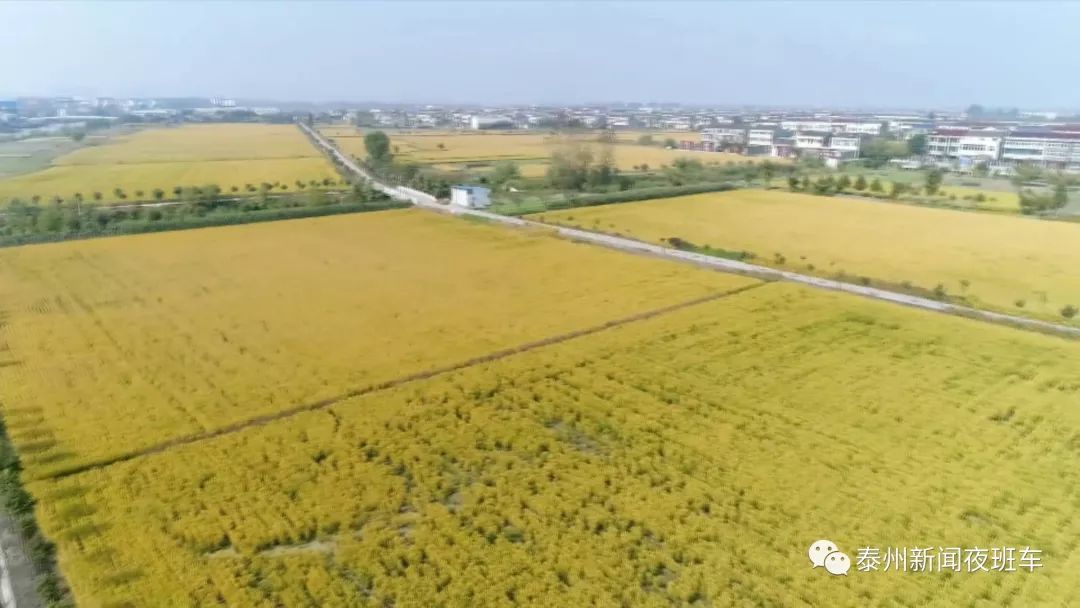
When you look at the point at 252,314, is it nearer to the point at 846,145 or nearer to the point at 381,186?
the point at 381,186

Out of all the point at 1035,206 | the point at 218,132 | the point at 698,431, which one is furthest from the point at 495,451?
the point at 218,132

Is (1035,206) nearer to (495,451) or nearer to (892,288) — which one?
(892,288)

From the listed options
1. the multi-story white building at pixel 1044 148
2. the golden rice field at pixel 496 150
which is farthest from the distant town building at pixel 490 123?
the multi-story white building at pixel 1044 148

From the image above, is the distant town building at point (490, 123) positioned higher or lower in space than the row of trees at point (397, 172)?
higher

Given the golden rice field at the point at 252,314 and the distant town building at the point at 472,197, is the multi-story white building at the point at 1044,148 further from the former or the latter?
the golden rice field at the point at 252,314

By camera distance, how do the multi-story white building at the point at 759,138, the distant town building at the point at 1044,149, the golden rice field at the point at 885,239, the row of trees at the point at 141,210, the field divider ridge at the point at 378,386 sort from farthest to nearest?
the multi-story white building at the point at 759,138, the distant town building at the point at 1044,149, the row of trees at the point at 141,210, the golden rice field at the point at 885,239, the field divider ridge at the point at 378,386

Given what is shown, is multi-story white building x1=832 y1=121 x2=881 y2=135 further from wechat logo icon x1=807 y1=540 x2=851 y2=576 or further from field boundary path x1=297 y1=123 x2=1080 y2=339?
wechat logo icon x1=807 y1=540 x2=851 y2=576
